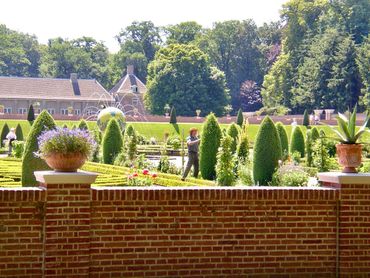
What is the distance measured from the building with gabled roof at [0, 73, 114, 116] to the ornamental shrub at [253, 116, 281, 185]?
64.5 metres

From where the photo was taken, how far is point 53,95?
83.4 meters

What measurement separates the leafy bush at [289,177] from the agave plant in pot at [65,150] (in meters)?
9.61

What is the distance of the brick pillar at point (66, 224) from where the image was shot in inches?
288

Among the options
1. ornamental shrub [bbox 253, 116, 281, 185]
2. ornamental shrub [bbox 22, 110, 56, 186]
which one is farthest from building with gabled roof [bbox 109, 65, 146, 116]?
ornamental shrub [bbox 22, 110, 56, 186]

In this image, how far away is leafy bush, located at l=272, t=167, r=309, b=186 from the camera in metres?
16.8

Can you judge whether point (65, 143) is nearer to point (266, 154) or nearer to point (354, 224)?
point (354, 224)

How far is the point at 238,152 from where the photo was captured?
2067cm

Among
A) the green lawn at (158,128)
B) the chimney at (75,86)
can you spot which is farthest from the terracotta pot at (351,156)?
the chimney at (75,86)

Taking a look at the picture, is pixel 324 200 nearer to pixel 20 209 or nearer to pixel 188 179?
pixel 20 209

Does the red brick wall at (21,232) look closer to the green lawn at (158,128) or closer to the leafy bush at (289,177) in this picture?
the leafy bush at (289,177)

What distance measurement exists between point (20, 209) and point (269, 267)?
2.89m

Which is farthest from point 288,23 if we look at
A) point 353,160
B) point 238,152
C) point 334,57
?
point 353,160

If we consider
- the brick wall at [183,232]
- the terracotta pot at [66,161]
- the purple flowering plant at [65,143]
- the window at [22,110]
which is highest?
the window at [22,110]

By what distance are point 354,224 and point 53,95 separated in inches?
3053
